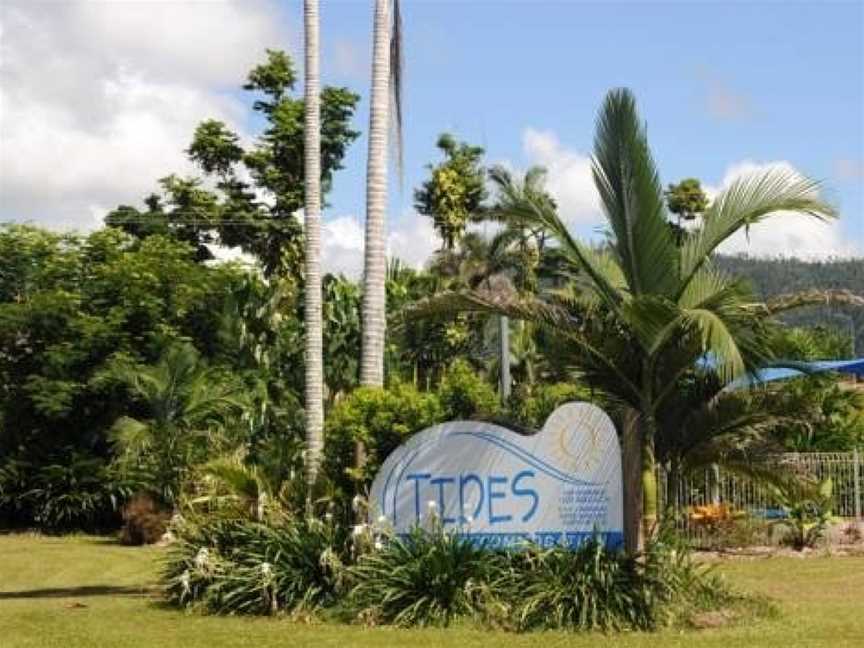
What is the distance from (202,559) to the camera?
1335 cm

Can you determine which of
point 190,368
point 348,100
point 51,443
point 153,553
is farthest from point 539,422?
point 348,100

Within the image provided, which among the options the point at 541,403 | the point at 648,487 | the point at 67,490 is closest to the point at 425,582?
the point at 648,487

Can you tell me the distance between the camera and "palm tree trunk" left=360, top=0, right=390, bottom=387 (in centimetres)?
1521

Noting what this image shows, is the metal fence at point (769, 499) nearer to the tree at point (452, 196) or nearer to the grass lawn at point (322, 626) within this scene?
the grass lawn at point (322, 626)

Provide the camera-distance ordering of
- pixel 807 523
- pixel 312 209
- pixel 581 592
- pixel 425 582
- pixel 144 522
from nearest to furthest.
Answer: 1. pixel 581 592
2. pixel 425 582
3. pixel 312 209
4. pixel 807 523
5. pixel 144 522

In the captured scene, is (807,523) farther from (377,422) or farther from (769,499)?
(377,422)

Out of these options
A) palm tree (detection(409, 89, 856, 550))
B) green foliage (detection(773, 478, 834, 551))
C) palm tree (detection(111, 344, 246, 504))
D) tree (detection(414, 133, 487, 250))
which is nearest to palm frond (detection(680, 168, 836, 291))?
palm tree (detection(409, 89, 856, 550))

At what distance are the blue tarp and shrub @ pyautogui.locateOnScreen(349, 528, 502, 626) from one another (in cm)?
309

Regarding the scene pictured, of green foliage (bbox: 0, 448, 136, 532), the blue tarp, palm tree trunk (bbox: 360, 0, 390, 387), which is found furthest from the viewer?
green foliage (bbox: 0, 448, 136, 532)

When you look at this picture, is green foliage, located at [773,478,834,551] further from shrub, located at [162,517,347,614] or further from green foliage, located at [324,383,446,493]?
shrub, located at [162,517,347,614]

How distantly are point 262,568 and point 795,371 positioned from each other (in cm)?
697

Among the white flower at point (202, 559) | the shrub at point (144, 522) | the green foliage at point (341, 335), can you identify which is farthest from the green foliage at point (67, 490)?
the white flower at point (202, 559)

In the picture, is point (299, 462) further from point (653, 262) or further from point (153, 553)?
point (153, 553)

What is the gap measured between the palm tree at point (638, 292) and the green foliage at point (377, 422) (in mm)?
1433
